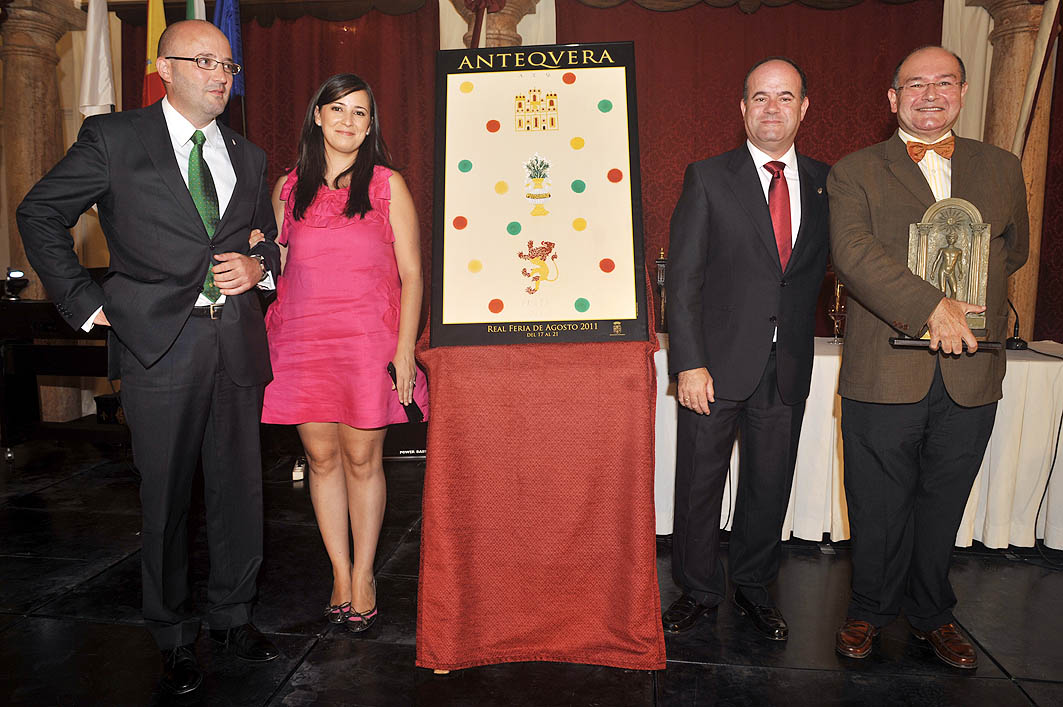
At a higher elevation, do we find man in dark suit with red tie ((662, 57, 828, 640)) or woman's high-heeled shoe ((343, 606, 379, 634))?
man in dark suit with red tie ((662, 57, 828, 640))

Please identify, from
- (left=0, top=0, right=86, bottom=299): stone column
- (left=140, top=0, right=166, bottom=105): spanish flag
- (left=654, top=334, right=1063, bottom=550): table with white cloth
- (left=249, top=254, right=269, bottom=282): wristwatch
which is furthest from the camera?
(left=0, top=0, right=86, bottom=299): stone column

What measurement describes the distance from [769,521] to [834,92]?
11.2 feet

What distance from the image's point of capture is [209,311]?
208 centimetres

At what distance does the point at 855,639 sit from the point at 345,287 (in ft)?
6.15

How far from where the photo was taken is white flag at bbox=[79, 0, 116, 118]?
424 cm

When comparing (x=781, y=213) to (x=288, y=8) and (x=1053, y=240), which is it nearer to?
(x=1053, y=240)

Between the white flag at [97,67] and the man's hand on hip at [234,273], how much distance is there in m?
2.94

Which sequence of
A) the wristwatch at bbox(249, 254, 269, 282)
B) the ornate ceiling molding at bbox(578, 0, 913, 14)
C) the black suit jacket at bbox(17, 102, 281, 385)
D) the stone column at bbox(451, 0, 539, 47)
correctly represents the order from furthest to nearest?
the stone column at bbox(451, 0, 539, 47) < the ornate ceiling molding at bbox(578, 0, 913, 14) < the wristwatch at bbox(249, 254, 269, 282) < the black suit jacket at bbox(17, 102, 281, 385)

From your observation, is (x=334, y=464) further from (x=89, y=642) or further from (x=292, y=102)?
(x=292, y=102)

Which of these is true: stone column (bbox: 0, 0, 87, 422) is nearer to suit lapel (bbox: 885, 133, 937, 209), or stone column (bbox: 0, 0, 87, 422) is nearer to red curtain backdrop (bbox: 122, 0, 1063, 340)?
red curtain backdrop (bbox: 122, 0, 1063, 340)

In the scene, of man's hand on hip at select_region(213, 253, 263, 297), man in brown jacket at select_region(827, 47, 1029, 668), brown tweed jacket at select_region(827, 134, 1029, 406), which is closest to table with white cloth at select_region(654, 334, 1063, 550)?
man in brown jacket at select_region(827, 47, 1029, 668)

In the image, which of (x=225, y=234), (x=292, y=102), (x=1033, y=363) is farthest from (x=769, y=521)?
(x=292, y=102)

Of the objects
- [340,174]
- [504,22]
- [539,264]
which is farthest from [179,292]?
[504,22]

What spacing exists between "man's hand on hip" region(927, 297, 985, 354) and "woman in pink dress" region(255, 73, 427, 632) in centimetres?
146
